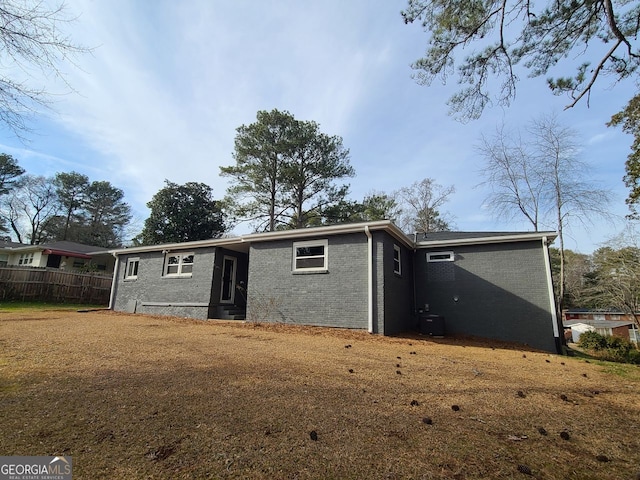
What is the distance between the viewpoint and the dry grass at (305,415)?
2.01 metres

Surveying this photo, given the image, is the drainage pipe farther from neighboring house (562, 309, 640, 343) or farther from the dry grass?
neighboring house (562, 309, 640, 343)

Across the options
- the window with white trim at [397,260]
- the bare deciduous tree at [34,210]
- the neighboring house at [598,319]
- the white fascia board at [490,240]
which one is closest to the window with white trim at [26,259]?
the bare deciduous tree at [34,210]

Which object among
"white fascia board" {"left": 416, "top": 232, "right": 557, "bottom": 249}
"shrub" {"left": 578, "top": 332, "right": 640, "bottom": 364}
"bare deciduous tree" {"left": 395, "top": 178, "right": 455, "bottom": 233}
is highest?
"bare deciduous tree" {"left": 395, "top": 178, "right": 455, "bottom": 233}

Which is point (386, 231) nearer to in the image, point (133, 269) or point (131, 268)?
point (133, 269)

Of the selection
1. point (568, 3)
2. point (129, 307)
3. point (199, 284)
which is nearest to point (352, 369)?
point (568, 3)

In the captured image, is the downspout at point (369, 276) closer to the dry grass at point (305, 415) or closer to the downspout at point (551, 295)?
the dry grass at point (305, 415)

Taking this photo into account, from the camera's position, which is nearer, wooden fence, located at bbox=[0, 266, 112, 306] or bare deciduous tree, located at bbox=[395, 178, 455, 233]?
wooden fence, located at bbox=[0, 266, 112, 306]

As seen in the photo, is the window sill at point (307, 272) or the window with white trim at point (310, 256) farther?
the window with white trim at point (310, 256)

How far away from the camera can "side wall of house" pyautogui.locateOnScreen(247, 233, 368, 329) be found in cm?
910

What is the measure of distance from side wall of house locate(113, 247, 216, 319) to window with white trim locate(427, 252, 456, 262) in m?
8.18

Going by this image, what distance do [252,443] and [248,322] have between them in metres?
8.32

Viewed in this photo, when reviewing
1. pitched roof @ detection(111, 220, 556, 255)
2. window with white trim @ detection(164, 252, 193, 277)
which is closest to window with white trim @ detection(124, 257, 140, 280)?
window with white trim @ detection(164, 252, 193, 277)

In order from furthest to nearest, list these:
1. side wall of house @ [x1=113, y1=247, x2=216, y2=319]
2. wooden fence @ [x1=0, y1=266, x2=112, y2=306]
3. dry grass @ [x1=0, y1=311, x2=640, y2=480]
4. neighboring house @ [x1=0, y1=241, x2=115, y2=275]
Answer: neighboring house @ [x1=0, y1=241, x2=115, y2=275]
wooden fence @ [x1=0, y1=266, x2=112, y2=306]
side wall of house @ [x1=113, y1=247, x2=216, y2=319]
dry grass @ [x1=0, y1=311, x2=640, y2=480]

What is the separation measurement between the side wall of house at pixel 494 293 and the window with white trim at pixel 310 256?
3974 mm
